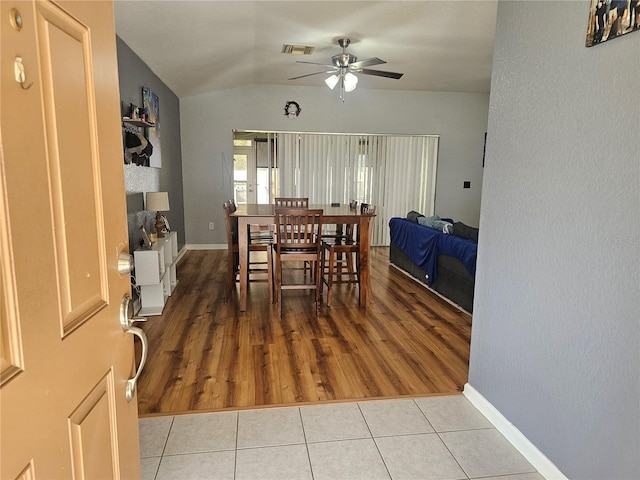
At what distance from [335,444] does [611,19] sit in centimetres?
195

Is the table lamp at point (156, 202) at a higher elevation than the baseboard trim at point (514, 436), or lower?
higher

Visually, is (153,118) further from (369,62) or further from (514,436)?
(514,436)

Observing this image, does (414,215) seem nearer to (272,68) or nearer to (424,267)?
(424,267)

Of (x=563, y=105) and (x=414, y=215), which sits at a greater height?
(x=563, y=105)

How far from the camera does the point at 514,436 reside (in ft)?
5.91

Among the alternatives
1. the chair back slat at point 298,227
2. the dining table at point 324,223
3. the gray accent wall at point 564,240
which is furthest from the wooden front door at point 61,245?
the dining table at point 324,223

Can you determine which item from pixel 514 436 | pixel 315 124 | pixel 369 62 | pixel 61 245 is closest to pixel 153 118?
pixel 369 62

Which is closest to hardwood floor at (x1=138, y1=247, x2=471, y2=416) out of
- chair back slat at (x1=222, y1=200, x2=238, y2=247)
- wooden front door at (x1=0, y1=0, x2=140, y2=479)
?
chair back slat at (x1=222, y1=200, x2=238, y2=247)

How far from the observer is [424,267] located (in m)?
4.21

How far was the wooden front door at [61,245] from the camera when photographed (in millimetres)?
552

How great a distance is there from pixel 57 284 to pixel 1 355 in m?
0.16

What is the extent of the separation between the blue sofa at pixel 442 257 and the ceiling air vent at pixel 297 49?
7.38 ft

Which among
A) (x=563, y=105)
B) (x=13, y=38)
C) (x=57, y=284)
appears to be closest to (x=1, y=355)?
(x=57, y=284)

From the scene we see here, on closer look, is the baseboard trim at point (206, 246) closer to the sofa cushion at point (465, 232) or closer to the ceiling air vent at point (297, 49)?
the ceiling air vent at point (297, 49)
